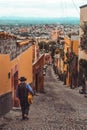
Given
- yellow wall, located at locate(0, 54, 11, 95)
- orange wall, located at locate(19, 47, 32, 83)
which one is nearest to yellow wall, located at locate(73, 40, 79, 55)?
orange wall, located at locate(19, 47, 32, 83)

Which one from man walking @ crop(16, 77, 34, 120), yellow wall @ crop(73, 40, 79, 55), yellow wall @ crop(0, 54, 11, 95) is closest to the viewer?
man walking @ crop(16, 77, 34, 120)

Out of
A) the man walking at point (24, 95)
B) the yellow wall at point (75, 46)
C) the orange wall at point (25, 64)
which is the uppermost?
the man walking at point (24, 95)

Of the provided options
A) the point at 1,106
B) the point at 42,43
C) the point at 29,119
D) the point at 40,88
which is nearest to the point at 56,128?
the point at 29,119

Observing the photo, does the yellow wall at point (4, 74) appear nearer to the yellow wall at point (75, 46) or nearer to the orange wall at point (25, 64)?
the orange wall at point (25, 64)

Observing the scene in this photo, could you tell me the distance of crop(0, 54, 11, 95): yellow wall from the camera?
49.3 ft

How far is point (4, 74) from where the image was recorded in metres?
15.7

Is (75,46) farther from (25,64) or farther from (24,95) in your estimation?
(24,95)

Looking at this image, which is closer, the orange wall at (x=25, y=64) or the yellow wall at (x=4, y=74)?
the yellow wall at (x=4, y=74)

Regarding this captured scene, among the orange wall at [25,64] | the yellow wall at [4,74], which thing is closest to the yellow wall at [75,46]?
the orange wall at [25,64]

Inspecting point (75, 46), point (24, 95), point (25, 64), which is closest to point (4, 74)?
point (24, 95)

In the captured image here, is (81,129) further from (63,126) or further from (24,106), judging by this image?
(24,106)

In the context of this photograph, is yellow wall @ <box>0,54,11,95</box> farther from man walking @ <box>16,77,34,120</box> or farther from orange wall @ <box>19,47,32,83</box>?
orange wall @ <box>19,47,32,83</box>

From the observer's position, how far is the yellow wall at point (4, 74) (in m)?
15.0

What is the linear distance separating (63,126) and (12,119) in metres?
1.82
